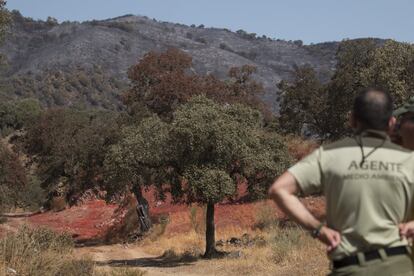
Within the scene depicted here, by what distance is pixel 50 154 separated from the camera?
45.1 m

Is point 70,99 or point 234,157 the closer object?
point 234,157

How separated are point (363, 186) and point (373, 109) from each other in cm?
49

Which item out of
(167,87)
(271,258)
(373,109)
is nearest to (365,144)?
(373,109)

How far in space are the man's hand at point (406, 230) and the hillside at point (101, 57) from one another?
309 feet

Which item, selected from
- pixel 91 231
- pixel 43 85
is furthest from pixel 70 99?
pixel 91 231

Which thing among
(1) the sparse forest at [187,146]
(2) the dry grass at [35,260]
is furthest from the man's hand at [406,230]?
(1) the sparse forest at [187,146]

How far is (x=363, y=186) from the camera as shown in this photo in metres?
3.80

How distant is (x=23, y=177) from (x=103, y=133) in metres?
6.33

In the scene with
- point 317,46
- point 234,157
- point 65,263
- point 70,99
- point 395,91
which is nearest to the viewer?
point 65,263

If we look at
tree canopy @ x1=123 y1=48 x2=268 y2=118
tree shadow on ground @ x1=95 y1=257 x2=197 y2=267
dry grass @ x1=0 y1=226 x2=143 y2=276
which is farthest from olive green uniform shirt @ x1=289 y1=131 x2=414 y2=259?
tree canopy @ x1=123 y1=48 x2=268 y2=118

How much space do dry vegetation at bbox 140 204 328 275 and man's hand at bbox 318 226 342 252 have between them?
992 cm

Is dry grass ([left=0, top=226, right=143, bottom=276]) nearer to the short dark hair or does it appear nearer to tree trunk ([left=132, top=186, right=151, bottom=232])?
the short dark hair

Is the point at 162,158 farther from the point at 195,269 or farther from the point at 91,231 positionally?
the point at 91,231

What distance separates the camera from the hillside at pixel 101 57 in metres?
112
